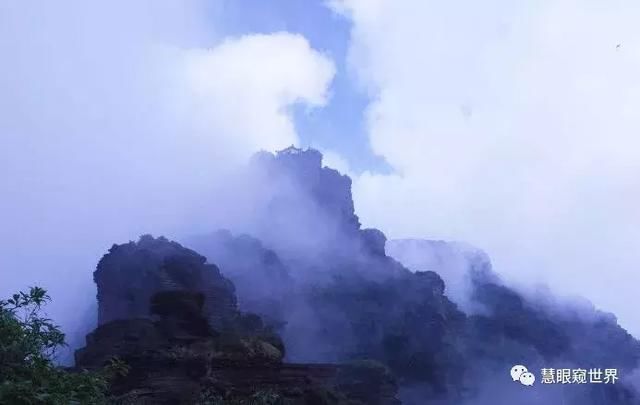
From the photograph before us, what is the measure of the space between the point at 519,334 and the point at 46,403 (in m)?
97.0

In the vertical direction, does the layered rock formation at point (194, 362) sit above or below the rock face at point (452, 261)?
below

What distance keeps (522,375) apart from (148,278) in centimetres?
5164

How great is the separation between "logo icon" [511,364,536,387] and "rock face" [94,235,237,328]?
43.8 metres

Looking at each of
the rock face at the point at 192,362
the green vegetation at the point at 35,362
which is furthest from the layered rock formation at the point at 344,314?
the green vegetation at the point at 35,362

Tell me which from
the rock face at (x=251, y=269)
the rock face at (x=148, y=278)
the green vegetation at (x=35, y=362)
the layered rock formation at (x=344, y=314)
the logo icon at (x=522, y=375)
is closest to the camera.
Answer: the green vegetation at (x=35, y=362)

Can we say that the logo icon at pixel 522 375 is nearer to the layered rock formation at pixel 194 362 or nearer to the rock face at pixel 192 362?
the layered rock formation at pixel 194 362

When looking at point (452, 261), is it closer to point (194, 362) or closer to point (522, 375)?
point (522, 375)

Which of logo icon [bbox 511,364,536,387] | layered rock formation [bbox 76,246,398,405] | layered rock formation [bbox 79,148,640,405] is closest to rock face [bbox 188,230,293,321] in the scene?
layered rock formation [bbox 79,148,640,405]

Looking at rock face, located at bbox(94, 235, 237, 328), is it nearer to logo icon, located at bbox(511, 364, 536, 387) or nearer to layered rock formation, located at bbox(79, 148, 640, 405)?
layered rock formation, located at bbox(79, 148, 640, 405)

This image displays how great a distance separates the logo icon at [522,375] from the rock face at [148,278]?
4382cm

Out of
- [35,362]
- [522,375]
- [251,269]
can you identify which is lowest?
[35,362]

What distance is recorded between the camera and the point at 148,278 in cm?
6512

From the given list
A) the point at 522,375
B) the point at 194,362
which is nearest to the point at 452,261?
the point at 522,375

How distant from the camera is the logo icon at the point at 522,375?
291 ft
